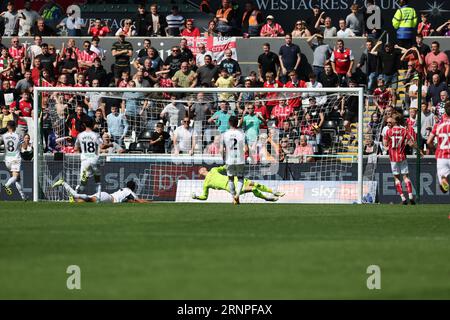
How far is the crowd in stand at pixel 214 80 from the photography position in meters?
28.6

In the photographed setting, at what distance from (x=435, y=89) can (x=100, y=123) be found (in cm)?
858

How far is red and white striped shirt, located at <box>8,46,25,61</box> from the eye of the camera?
1345 inches

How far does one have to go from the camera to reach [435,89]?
30.8 m

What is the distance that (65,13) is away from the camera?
126 ft

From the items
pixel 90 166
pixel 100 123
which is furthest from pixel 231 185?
pixel 100 123

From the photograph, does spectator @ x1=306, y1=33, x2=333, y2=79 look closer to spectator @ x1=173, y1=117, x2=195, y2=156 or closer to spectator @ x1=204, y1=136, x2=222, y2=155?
spectator @ x1=204, y1=136, x2=222, y2=155

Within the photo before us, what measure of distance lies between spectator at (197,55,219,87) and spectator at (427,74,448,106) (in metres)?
5.66

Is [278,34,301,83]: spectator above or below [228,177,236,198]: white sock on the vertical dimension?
above

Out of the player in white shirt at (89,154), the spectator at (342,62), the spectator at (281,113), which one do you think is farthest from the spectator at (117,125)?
the spectator at (342,62)

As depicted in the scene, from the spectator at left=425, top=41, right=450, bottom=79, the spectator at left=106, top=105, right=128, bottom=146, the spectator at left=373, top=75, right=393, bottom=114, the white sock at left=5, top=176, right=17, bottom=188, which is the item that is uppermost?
the spectator at left=425, top=41, right=450, bottom=79

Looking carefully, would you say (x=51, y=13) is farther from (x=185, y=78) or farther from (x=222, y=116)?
(x=222, y=116)

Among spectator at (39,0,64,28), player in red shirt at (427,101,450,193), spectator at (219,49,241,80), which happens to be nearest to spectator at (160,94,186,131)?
spectator at (219,49,241,80)
